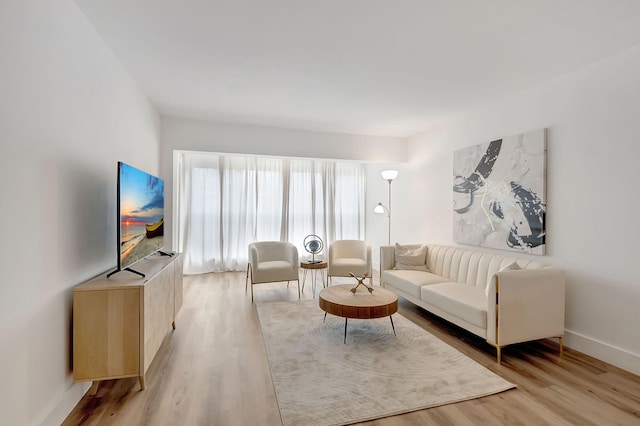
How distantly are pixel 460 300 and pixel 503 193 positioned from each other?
4.74ft

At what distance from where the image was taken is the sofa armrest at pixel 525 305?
2672 mm

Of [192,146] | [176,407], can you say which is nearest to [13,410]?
[176,407]

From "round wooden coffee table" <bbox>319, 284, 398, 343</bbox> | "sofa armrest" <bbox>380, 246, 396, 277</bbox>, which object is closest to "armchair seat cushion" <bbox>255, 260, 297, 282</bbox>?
"round wooden coffee table" <bbox>319, 284, 398, 343</bbox>

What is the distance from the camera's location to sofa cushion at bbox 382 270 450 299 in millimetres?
3795

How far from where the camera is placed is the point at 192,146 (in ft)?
15.3

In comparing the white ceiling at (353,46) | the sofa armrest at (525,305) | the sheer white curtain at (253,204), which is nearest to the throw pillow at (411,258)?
the sofa armrest at (525,305)

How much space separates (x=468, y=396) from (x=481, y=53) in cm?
272

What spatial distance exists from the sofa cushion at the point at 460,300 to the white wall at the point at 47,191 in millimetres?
3195

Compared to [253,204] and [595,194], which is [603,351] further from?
[253,204]

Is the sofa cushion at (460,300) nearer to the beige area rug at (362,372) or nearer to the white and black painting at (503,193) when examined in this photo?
the beige area rug at (362,372)

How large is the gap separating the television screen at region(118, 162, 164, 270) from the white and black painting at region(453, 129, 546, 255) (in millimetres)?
3817

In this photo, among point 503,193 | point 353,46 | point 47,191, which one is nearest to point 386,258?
point 503,193

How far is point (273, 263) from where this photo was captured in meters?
4.65

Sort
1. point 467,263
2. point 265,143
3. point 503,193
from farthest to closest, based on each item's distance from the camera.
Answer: point 265,143, point 467,263, point 503,193
